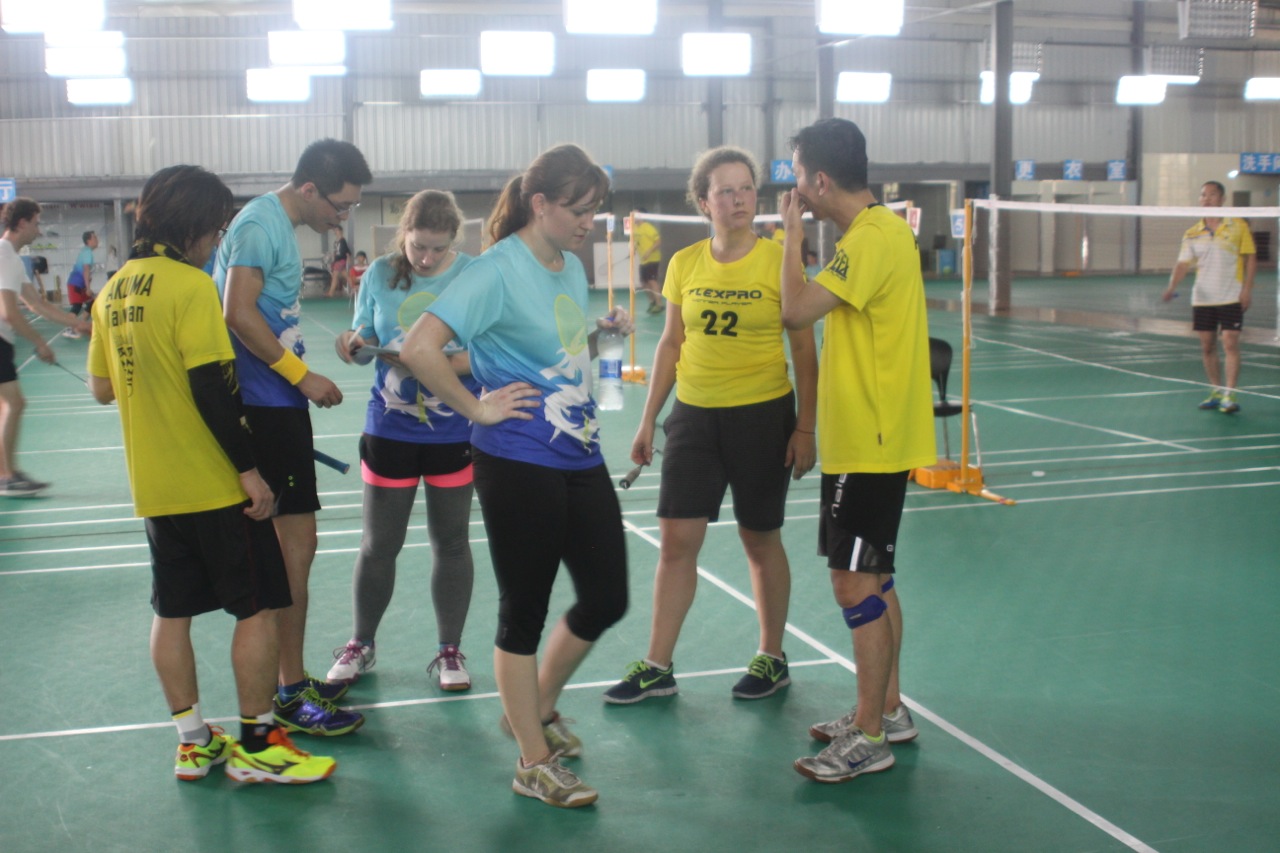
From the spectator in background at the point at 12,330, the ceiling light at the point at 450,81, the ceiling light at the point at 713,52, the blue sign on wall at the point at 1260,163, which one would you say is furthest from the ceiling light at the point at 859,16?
the blue sign on wall at the point at 1260,163

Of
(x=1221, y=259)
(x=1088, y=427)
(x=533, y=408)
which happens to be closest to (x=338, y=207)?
(x=533, y=408)

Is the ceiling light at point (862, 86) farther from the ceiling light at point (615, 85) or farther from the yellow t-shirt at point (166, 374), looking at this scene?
the yellow t-shirt at point (166, 374)

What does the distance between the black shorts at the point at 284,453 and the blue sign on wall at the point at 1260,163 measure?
114 feet

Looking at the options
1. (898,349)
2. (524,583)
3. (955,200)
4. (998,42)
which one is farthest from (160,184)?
(955,200)

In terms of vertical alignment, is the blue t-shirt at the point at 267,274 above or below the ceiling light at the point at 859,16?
below

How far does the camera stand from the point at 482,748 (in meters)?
3.86

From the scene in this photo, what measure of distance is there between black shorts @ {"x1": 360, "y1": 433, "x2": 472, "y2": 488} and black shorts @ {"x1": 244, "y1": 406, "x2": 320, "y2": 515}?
15.8 inches

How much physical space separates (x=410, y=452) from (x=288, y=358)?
688 millimetres

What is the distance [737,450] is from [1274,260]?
3770 cm

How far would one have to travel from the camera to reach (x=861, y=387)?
350 centimetres

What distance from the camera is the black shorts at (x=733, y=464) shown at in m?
4.12

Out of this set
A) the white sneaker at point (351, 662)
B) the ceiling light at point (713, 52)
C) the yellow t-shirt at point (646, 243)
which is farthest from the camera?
the yellow t-shirt at point (646, 243)

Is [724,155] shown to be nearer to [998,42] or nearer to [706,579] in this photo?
[706,579]

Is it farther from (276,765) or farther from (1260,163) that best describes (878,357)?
(1260,163)
